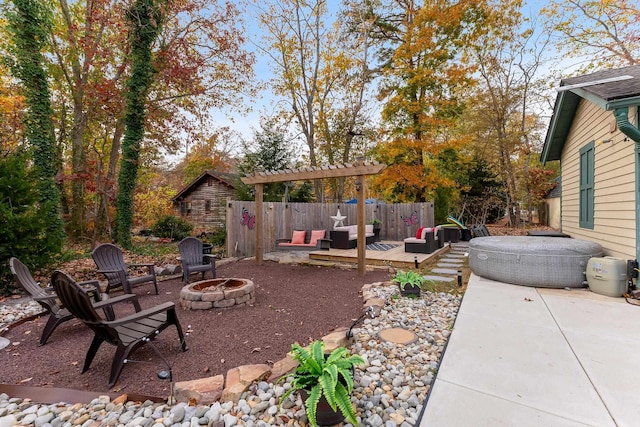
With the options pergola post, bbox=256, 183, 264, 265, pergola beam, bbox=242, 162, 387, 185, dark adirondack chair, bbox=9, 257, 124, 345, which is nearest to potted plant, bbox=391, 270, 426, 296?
pergola beam, bbox=242, 162, 387, 185

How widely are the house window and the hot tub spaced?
1.32 meters

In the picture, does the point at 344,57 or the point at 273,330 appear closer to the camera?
the point at 273,330

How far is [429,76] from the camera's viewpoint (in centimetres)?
1142

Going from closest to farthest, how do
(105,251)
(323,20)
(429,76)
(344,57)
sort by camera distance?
1. (105,251)
2. (429,76)
3. (323,20)
4. (344,57)

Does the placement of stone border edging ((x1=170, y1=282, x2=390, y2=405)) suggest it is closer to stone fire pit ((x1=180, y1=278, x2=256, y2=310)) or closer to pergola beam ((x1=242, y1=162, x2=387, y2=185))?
stone fire pit ((x1=180, y1=278, x2=256, y2=310))

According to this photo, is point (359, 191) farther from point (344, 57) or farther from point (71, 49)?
point (71, 49)

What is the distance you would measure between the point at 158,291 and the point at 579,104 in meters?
9.18

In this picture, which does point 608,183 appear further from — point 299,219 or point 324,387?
point 299,219

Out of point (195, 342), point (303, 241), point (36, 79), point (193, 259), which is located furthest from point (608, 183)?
point (36, 79)

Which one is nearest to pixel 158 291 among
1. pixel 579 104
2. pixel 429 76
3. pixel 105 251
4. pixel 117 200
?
pixel 105 251

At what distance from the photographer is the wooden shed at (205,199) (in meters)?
15.8

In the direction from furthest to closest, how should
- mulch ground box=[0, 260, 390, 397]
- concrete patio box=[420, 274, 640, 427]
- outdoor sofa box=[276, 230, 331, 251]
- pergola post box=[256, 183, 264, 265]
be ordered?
1. outdoor sofa box=[276, 230, 331, 251]
2. pergola post box=[256, 183, 264, 265]
3. mulch ground box=[0, 260, 390, 397]
4. concrete patio box=[420, 274, 640, 427]

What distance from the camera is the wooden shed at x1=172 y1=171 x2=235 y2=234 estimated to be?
15.8 metres

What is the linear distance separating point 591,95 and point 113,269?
8030 mm
